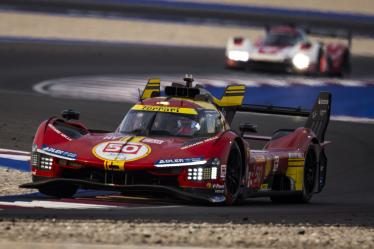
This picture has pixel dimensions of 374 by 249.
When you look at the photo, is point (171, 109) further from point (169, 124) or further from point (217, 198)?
point (217, 198)

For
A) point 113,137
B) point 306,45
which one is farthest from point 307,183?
point 306,45

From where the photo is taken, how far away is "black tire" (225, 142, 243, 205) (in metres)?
11.7

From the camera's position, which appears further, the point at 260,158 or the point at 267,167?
the point at 267,167

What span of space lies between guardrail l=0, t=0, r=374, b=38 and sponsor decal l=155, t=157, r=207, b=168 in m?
31.8

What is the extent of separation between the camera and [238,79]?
2980cm

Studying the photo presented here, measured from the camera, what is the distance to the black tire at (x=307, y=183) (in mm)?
13688

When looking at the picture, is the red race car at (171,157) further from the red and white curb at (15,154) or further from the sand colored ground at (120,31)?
the sand colored ground at (120,31)

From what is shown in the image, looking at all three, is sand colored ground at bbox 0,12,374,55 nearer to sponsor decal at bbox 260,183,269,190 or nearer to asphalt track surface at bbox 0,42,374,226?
asphalt track surface at bbox 0,42,374,226

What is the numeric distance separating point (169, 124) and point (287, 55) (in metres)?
19.3

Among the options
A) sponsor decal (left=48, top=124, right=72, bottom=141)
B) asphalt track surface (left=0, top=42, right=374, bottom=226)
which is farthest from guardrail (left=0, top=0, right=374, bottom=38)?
sponsor decal (left=48, top=124, right=72, bottom=141)

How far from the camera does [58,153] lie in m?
11.5

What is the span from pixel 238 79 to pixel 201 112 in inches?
688

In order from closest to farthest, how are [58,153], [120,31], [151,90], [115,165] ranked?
[115,165]
[58,153]
[151,90]
[120,31]

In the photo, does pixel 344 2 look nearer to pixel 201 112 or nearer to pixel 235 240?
pixel 201 112
